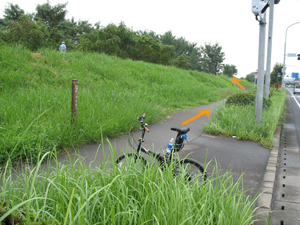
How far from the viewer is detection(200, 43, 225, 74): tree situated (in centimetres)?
6469

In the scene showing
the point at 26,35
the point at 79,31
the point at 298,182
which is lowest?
the point at 298,182

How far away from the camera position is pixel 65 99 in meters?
6.59

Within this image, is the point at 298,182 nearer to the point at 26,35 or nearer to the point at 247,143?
the point at 247,143

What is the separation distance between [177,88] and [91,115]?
864 centimetres

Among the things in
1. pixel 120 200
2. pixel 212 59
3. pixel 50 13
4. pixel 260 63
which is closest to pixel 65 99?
pixel 120 200

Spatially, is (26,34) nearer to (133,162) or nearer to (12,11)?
(133,162)

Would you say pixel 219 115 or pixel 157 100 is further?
pixel 157 100

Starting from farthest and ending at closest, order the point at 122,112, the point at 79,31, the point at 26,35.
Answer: the point at 79,31 < the point at 26,35 < the point at 122,112

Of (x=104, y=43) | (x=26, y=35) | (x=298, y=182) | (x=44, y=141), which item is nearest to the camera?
(x=298, y=182)

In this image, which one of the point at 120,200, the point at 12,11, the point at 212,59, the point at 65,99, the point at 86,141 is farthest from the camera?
the point at 212,59

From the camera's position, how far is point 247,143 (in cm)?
651

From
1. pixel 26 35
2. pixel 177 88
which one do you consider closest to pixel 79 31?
pixel 26 35

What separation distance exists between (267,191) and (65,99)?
4.83 metres

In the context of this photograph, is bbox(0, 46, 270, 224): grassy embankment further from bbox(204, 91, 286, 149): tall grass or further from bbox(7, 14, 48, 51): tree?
bbox(7, 14, 48, 51): tree
